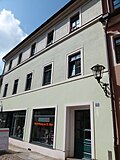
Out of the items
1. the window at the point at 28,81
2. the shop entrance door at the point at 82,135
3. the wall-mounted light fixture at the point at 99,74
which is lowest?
the shop entrance door at the point at 82,135

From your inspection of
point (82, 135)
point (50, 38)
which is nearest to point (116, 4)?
point (50, 38)

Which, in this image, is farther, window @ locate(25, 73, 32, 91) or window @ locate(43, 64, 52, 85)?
window @ locate(25, 73, 32, 91)

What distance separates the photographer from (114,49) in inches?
289

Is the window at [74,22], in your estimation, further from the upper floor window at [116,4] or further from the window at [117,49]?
the window at [117,49]

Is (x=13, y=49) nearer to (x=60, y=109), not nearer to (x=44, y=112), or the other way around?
(x=44, y=112)

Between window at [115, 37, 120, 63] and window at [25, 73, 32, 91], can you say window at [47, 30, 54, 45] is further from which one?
window at [115, 37, 120, 63]

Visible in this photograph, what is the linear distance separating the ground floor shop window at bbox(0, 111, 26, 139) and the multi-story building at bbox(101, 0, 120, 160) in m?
8.10

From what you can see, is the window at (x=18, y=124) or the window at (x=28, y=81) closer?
the window at (x=18, y=124)

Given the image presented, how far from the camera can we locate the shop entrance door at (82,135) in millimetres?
7609

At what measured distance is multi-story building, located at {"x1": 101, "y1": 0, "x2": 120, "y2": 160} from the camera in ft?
20.8

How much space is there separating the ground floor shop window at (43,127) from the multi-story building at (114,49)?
14.1ft

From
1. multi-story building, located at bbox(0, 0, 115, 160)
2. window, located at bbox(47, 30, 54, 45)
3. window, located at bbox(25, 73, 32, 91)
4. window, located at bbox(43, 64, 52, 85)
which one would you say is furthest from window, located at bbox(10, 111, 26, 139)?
window, located at bbox(47, 30, 54, 45)

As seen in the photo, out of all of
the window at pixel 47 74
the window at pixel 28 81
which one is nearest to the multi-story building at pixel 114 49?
the window at pixel 47 74

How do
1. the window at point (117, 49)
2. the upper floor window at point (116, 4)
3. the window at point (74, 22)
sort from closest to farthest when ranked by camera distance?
the window at point (117, 49), the upper floor window at point (116, 4), the window at point (74, 22)
